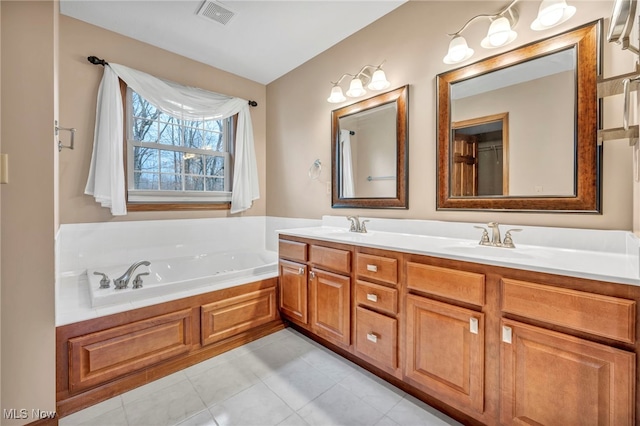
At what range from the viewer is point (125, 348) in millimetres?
1645

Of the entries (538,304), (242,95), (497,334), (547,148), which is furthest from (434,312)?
(242,95)

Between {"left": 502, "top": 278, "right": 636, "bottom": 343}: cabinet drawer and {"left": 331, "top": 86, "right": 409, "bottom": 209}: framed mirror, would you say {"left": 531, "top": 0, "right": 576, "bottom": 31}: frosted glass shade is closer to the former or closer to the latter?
{"left": 331, "top": 86, "right": 409, "bottom": 209}: framed mirror

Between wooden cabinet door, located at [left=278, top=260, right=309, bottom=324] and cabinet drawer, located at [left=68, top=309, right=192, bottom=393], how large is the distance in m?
0.74

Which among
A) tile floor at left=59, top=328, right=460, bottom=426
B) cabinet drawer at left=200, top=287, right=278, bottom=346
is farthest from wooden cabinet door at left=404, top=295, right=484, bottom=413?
cabinet drawer at left=200, top=287, right=278, bottom=346

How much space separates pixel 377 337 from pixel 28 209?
1.90m

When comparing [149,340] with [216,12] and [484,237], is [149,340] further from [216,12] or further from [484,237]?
[216,12]

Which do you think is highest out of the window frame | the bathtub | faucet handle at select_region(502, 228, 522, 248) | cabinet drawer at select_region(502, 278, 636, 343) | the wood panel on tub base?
the window frame

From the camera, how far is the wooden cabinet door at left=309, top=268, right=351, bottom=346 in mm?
1837

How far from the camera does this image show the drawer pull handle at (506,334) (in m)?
1.16

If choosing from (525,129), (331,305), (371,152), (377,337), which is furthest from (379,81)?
(377,337)

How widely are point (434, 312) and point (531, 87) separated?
1.35m

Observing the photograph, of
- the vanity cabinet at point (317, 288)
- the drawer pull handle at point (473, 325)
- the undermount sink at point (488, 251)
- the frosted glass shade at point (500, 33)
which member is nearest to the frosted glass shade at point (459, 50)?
the frosted glass shade at point (500, 33)

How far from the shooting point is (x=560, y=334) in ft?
3.39

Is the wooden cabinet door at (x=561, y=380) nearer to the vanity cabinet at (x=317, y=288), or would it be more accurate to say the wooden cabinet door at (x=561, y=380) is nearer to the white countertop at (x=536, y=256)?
the white countertop at (x=536, y=256)
